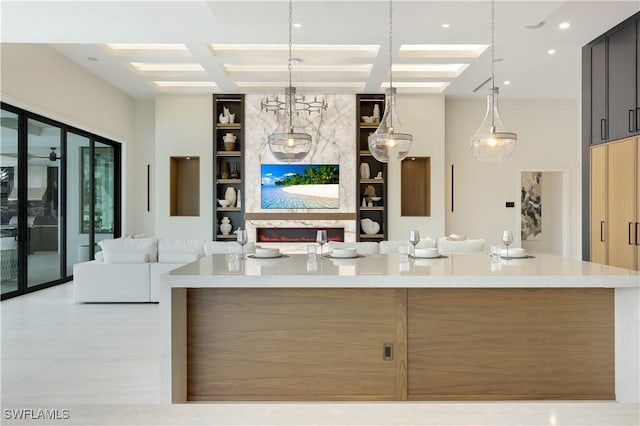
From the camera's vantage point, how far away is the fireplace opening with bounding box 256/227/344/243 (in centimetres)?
835

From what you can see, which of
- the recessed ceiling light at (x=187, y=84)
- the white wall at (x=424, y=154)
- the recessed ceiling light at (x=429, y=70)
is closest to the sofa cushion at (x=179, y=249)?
the recessed ceiling light at (x=187, y=84)

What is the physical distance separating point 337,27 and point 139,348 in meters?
3.64

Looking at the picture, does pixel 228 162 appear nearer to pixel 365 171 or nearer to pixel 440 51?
pixel 365 171

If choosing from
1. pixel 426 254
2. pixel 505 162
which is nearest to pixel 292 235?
pixel 505 162

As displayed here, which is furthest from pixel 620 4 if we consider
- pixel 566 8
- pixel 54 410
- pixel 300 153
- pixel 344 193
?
pixel 54 410

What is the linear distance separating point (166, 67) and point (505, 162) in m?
6.32

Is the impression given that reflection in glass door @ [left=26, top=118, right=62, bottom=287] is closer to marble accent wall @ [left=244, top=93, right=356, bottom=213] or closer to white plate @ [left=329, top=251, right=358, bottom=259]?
marble accent wall @ [left=244, top=93, right=356, bottom=213]

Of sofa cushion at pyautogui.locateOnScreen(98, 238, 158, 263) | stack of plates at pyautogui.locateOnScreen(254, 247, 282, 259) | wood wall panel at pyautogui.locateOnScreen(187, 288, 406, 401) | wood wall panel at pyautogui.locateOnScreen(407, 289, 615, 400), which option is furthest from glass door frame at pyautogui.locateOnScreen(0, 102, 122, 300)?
wood wall panel at pyautogui.locateOnScreen(407, 289, 615, 400)

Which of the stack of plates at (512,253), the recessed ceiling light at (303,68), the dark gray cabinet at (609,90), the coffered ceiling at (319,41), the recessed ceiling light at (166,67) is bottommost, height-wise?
the stack of plates at (512,253)

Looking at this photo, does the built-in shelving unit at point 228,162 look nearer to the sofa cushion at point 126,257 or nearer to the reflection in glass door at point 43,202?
the reflection in glass door at point 43,202

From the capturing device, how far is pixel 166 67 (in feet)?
24.0

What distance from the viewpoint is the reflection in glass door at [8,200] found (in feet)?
18.4

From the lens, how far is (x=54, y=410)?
0.72 m

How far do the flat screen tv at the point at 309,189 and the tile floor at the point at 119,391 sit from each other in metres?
Result: 3.42
